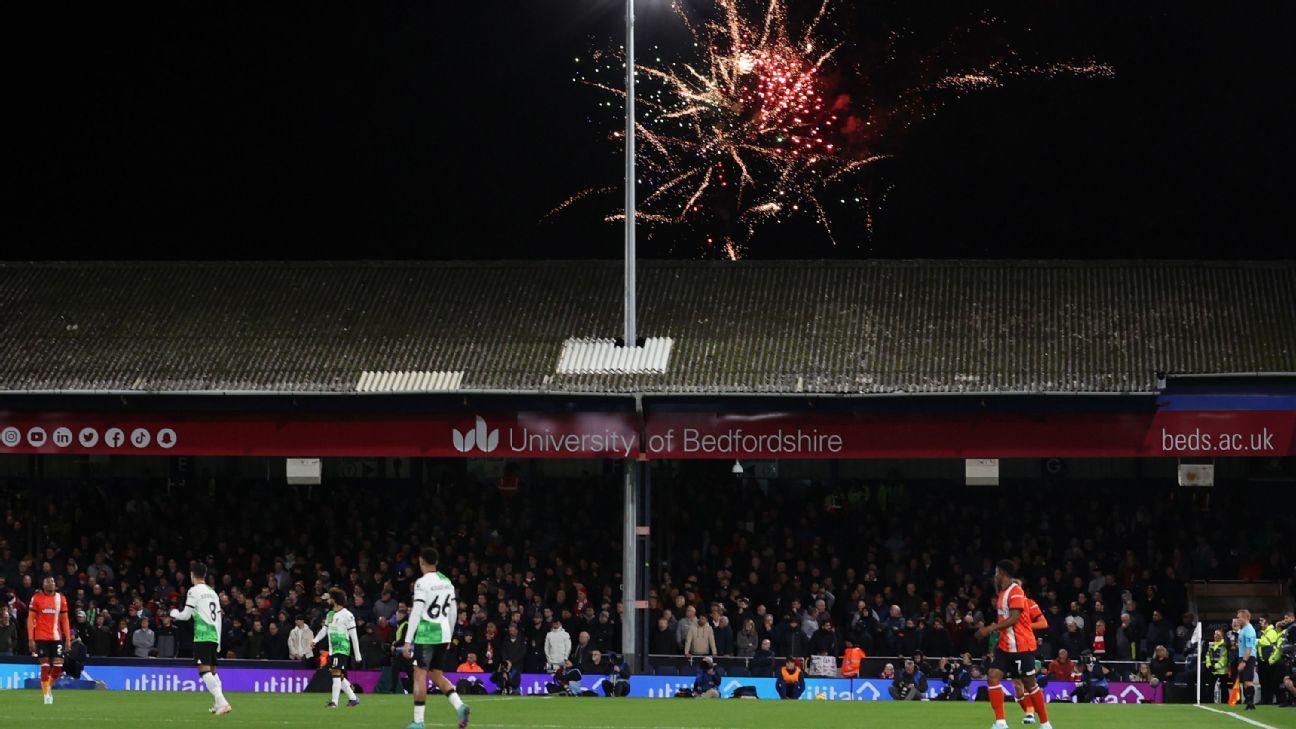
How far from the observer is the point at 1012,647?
22.8 meters

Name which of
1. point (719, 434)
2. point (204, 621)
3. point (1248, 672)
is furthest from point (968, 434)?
point (204, 621)

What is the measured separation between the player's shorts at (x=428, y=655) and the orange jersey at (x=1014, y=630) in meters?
6.70

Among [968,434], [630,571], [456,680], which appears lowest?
[456,680]

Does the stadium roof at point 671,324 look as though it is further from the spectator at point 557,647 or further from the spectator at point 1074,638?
the spectator at point 557,647

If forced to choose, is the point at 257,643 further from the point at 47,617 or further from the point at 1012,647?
the point at 1012,647

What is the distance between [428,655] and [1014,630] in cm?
702

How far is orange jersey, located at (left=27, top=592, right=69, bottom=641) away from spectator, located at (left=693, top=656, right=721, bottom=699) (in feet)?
37.9

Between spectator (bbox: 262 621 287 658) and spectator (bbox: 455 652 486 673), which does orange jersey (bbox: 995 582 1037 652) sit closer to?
spectator (bbox: 455 652 486 673)

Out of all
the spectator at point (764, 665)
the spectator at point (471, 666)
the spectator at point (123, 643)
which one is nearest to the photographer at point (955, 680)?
the spectator at point (764, 665)

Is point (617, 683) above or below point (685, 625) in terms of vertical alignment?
below

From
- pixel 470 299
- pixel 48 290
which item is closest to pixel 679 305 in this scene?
pixel 470 299

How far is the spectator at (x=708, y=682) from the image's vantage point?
35.3 meters

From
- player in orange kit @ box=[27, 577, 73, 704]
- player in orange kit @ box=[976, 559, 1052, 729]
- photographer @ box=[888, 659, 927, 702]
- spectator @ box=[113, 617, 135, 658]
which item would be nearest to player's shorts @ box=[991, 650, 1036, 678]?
player in orange kit @ box=[976, 559, 1052, 729]

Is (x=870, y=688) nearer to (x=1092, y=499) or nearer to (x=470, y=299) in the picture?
(x=1092, y=499)
